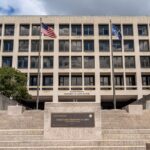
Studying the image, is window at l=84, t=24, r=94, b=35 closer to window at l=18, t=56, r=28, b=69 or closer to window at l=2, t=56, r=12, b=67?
window at l=18, t=56, r=28, b=69

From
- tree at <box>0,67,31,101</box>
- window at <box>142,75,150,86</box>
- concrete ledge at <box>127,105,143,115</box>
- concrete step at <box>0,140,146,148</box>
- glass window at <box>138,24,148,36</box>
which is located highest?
glass window at <box>138,24,148,36</box>

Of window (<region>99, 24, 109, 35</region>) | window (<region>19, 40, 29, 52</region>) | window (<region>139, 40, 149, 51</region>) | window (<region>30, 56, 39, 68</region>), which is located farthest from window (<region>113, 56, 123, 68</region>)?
window (<region>19, 40, 29, 52</region>)

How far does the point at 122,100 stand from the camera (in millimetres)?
63781

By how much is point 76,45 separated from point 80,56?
238cm

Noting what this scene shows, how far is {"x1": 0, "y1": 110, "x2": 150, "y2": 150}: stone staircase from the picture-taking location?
1594 centimetres

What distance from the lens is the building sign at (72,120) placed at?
57.4 ft

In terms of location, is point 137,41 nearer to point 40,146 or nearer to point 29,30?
point 29,30

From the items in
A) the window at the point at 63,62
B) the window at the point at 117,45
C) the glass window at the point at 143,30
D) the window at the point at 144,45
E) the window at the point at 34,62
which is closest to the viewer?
the window at the point at 34,62

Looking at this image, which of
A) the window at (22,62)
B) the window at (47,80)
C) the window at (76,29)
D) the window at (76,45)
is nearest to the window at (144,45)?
the window at (76,45)

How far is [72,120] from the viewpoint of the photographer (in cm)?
1758

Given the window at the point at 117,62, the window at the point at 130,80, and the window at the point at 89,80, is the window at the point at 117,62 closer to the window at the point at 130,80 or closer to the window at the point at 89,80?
the window at the point at 130,80

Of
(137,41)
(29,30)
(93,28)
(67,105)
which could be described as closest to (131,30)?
(137,41)

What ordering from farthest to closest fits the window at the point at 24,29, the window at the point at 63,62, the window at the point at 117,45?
the window at the point at 24,29 → the window at the point at 117,45 → the window at the point at 63,62

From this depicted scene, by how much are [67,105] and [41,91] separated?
41.8m
